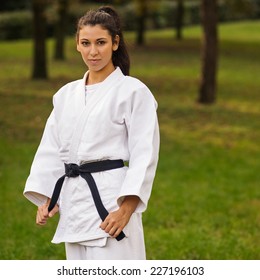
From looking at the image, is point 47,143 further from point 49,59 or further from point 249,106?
point 49,59

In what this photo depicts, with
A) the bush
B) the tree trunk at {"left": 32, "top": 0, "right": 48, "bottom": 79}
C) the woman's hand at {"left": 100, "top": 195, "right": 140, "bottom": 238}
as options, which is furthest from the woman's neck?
the bush

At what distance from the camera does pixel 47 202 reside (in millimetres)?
3695

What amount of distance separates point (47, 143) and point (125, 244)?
65 centimetres

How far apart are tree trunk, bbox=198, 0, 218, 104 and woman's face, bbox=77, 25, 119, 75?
13734 millimetres

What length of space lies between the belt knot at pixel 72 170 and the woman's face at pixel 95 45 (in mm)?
471

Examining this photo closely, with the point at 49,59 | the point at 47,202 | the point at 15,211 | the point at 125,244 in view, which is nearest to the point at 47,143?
the point at 47,202

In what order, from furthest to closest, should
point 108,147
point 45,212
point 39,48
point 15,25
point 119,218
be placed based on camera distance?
point 15,25 → point 39,48 → point 45,212 → point 108,147 → point 119,218

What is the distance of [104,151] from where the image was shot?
3.47 metres

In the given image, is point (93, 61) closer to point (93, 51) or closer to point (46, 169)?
point (93, 51)

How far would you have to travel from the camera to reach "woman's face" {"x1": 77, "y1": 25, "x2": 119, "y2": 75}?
341 centimetres

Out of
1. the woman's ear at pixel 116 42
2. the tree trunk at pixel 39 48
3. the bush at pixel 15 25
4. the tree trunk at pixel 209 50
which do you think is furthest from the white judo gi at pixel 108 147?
the bush at pixel 15 25

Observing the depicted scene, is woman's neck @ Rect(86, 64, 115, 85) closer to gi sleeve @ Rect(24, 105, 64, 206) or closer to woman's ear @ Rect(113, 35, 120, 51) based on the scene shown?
woman's ear @ Rect(113, 35, 120, 51)

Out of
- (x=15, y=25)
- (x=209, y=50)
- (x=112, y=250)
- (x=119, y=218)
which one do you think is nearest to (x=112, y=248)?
(x=112, y=250)

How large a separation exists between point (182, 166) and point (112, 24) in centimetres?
774
